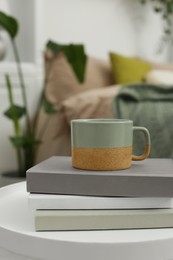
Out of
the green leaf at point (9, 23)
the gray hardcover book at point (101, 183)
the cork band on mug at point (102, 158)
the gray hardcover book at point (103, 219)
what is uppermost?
the green leaf at point (9, 23)

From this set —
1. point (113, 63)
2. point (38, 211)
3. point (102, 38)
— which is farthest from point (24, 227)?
point (102, 38)

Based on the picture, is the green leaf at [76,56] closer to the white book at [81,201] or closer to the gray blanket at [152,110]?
the gray blanket at [152,110]

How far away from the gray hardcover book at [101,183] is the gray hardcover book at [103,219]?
30mm

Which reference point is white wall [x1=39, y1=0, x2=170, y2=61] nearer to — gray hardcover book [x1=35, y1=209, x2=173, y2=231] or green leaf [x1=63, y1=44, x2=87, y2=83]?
green leaf [x1=63, y1=44, x2=87, y2=83]

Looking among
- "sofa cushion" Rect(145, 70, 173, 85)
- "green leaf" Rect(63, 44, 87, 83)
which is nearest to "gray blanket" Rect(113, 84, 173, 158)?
"green leaf" Rect(63, 44, 87, 83)

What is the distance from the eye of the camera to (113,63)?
2.52 m

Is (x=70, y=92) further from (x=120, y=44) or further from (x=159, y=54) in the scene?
(x=159, y=54)

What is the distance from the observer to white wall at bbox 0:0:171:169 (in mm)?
2405

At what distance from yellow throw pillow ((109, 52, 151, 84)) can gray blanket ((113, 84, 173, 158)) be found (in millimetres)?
938

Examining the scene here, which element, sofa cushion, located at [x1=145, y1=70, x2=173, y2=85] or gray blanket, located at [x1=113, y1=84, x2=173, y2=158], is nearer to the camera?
gray blanket, located at [x1=113, y1=84, x2=173, y2=158]

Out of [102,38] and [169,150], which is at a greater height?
[102,38]

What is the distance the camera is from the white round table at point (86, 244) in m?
0.56

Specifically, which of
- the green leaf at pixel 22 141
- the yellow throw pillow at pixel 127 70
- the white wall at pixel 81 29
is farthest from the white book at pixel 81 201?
the yellow throw pillow at pixel 127 70

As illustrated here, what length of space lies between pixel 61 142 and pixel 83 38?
3.65 feet
